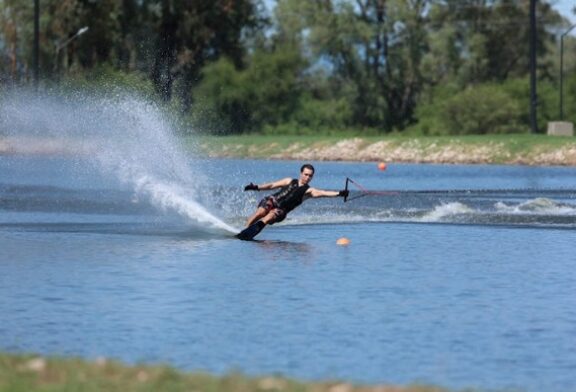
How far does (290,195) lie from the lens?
1115 inches

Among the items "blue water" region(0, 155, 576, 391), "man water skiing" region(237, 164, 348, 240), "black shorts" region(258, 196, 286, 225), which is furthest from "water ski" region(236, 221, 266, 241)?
"blue water" region(0, 155, 576, 391)

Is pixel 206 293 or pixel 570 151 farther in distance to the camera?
pixel 570 151

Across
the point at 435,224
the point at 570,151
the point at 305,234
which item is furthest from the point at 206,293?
the point at 570,151

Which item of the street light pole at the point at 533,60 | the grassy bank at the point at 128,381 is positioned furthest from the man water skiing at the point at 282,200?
the street light pole at the point at 533,60

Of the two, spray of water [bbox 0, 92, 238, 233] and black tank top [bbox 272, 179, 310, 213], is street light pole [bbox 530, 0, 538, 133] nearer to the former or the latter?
spray of water [bbox 0, 92, 238, 233]

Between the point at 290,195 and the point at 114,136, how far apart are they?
1673 inches

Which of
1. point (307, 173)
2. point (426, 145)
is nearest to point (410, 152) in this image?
point (426, 145)

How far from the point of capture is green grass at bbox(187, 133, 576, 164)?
237ft

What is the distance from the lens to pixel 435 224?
33.8m

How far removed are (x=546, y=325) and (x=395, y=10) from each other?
84.7m

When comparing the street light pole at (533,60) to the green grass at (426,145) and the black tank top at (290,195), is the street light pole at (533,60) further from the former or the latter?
the black tank top at (290,195)

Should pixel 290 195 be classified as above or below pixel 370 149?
above

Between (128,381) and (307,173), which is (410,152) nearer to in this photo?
(307,173)

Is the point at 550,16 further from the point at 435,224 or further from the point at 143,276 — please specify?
the point at 143,276
